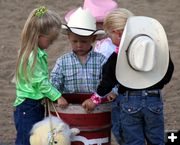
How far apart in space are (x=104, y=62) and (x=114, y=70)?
0.72ft

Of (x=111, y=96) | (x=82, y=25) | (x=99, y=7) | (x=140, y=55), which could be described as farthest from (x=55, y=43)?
(x=140, y=55)

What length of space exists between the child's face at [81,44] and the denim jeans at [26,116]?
39cm

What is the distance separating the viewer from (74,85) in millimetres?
4117

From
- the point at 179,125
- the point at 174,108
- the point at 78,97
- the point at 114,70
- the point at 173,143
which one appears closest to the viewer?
the point at 114,70

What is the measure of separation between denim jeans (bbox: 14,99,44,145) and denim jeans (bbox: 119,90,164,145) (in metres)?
0.52

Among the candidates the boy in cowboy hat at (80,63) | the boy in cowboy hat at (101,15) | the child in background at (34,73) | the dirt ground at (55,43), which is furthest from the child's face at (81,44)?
the dirt ground at (55,43)

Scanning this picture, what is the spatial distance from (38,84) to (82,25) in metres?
0.46

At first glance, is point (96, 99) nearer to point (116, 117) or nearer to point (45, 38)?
point (116, 117)

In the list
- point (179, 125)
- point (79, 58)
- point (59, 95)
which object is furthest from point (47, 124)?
point (179, 125)

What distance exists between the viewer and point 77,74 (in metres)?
4.09

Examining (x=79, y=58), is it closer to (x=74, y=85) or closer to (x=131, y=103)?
(x=74, y=85)

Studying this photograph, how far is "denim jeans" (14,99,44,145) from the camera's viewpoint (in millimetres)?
4066

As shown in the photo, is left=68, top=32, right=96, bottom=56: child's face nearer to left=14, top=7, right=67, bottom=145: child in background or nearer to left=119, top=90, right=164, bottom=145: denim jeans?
left=14, top=7, right=67, bottom=145: child in background

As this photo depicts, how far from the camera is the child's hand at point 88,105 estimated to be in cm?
393
